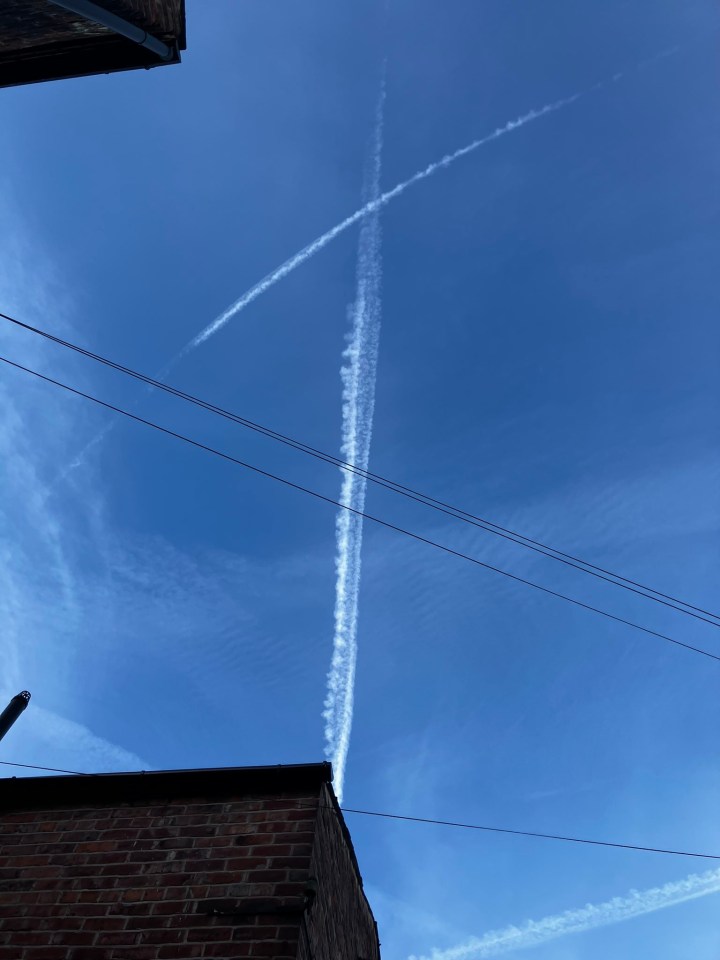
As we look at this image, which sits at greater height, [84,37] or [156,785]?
[84,37]

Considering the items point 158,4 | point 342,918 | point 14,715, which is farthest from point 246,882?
point 158,4

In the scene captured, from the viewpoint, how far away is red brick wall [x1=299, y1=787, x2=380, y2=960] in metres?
4.23

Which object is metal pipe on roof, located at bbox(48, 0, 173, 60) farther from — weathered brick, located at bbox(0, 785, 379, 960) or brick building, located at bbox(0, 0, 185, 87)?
weathered brick, located at bbox(0, 785, 379, 960)

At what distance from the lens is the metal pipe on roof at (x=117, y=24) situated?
6836 mm

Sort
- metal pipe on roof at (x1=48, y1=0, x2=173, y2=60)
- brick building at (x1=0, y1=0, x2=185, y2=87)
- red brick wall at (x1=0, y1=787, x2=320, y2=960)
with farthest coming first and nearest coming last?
brick building at (x1=0, y1=0, x2=185, y2=87) < metal pipe on roof at (x1=48, y1=0, x2=173, y2=60) < red brick wall at (x1=0, y1=787, x2=320, y2=960)

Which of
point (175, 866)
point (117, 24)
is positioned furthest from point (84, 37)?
point (175, 866)

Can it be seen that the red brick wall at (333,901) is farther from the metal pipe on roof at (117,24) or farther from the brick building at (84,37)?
the brick building at (84,37)

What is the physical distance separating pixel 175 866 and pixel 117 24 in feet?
28.1

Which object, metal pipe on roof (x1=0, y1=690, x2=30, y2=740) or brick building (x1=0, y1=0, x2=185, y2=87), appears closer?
metal pipe on roof (x1=0, y1=690, x2=30, y2=740)

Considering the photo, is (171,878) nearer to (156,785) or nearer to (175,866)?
(175,866)

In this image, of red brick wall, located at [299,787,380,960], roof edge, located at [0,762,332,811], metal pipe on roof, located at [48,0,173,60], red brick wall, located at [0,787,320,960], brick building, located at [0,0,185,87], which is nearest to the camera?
red brick wall, located at [0,787,320,960]

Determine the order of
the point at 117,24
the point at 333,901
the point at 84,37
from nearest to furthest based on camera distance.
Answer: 1. the point at 333,901
2. the point at 117,24
3. the point at 84,37

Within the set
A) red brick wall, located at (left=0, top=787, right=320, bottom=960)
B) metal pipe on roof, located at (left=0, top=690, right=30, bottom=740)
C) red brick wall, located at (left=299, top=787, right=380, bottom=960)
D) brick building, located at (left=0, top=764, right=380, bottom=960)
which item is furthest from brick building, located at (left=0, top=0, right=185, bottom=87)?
red brick wall, located at (left=299, top=787, right=380, bottom=960)

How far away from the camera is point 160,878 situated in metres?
4.33
